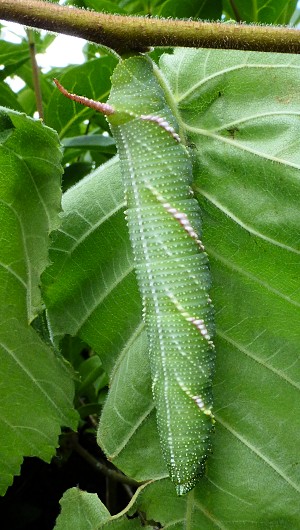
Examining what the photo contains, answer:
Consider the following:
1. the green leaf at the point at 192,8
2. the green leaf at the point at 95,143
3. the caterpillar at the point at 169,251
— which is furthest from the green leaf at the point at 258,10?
the caterpillar at the point at 169,251

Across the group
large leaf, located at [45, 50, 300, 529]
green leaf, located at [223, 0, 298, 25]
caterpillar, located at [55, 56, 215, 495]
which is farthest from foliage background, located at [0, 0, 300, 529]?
green leaf, located at [223, 0, 298, 25]

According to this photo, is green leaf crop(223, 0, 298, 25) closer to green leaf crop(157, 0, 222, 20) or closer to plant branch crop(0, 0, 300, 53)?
green leaf crop(157, 0, 222, 20)

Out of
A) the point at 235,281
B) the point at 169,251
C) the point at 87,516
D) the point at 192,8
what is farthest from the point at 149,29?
the point at 87,516

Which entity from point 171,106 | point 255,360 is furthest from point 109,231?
point 255,360

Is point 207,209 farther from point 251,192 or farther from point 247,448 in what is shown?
point 247,448

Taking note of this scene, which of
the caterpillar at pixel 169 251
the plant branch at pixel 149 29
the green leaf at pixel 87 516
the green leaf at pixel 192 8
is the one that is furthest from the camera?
the green leaf at pixel 192 8

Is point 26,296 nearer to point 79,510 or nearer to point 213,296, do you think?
point 213,296

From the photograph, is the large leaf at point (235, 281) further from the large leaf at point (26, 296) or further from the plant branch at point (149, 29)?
the plant branch at point (149, 29)
